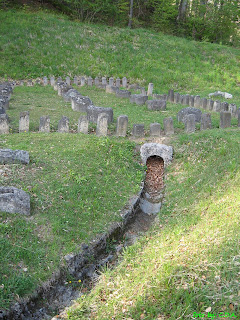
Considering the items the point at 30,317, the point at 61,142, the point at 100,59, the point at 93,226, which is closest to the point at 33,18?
the point at 100,59

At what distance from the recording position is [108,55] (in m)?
23.2

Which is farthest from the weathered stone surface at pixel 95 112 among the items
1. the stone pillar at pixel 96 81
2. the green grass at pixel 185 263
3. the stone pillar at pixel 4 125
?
the stone pillar at pixel 96 81

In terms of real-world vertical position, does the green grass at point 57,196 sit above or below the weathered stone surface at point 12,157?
below

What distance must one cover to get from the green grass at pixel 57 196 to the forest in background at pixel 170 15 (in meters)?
22.9

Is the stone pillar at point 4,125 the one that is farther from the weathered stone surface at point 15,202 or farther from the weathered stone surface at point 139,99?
the weathered stone surface at point 139,99

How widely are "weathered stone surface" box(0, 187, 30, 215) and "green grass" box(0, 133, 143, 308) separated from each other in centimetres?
11

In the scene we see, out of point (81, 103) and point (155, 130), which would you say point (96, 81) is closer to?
point (81, 103)

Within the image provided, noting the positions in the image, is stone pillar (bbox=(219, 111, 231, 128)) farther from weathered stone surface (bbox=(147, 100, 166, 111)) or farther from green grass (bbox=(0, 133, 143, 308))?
weathered stone surface (bbox=(147, 100, 166, 111))

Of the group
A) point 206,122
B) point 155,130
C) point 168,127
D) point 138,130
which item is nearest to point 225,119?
point 206,122

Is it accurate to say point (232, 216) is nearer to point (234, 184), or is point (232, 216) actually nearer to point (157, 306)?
point (234, 184)

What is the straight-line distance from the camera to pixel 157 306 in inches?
174

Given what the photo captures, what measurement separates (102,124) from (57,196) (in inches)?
147

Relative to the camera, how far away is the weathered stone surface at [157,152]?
355 inches

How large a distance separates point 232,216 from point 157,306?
87.8 inches
